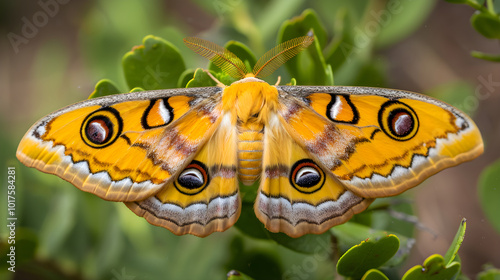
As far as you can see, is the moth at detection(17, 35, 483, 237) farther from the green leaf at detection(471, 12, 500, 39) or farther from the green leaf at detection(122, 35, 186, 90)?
the green leaf at detection(471, 12, 500, 39)

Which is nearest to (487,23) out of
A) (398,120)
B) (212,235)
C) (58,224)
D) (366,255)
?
(398,120)

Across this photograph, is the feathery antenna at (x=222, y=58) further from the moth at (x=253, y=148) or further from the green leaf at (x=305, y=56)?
the green leaf at (x=305, y=56)

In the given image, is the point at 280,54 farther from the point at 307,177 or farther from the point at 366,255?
the point at 366,255

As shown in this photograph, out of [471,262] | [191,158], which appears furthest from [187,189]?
[471,262]

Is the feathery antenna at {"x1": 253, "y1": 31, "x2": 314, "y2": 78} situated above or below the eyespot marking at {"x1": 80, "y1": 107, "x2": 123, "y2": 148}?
above

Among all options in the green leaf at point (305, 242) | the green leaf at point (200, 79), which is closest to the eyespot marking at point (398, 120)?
the green leaf at point (305, 242)

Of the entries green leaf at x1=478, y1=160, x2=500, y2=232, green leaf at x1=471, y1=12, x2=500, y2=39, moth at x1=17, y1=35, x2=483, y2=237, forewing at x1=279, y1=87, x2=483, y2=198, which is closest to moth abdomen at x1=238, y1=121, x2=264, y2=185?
moth at x1=17, y1=35, x2=483, y2=237
